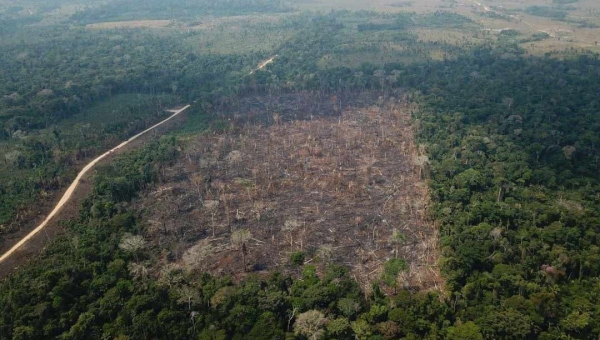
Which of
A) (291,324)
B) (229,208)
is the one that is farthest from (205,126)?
(291,324)

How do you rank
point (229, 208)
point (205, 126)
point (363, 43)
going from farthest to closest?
1. point (363, 43)
2. point (205, 126)
3. point (229, 208)

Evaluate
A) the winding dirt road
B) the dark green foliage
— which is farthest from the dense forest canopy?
the winding dirt road

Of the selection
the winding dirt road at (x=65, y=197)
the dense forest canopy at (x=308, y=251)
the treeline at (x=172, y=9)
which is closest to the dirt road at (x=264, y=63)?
the dense forest canopy at (x=308, y=251)

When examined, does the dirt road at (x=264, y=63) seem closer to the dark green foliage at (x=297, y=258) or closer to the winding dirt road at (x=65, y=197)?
the winding dirt road at (x=65, y=197)

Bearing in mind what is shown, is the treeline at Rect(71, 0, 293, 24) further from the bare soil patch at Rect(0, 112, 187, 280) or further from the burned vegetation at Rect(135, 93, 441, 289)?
the bare soil patch at Rect(0, 112, 187, 280)

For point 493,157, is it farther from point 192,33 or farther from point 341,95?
point 192,33

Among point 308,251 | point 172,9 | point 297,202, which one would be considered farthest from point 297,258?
point 172,9
